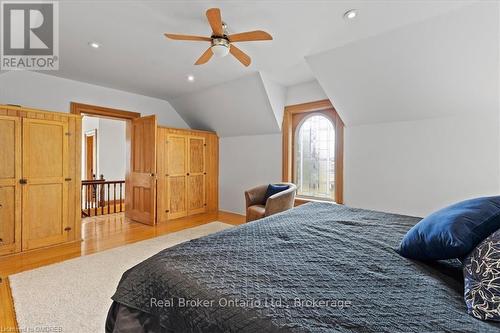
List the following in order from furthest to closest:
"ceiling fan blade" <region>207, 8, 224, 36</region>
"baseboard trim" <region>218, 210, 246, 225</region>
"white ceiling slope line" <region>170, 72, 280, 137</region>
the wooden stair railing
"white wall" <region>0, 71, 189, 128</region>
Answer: the wooden stair railing → "baseboard trim" <region>218, 210, 246, 225</region> → "white ceiling slope line" <region>170, 72, 280, 137</region> → "white wall" <region>0, 71, 189, 128</region> → "ceiling fan blade" <region>207, 8, 224, 36</region>

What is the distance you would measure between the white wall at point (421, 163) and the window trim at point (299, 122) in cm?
11

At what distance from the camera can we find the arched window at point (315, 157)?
164 inches

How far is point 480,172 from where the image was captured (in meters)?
2.76

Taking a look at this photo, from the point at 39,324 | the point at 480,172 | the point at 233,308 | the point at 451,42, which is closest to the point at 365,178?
the point at 480,172

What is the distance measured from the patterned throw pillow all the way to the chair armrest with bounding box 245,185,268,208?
314cm

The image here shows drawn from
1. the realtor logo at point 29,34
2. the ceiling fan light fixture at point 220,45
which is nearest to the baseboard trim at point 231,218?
the ceiling fan light fixture at point 220,45

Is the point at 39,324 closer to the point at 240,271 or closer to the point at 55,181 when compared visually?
the point at 240,271

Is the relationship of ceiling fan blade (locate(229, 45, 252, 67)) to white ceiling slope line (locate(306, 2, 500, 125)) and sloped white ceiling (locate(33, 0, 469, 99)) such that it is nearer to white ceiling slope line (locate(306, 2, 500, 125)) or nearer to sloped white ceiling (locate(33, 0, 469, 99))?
sloped white ceiling (locate(33, 0, 469, 99))

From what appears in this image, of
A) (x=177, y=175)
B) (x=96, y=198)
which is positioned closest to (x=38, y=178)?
(x=177, y=175)

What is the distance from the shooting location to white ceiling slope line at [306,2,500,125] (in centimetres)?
225

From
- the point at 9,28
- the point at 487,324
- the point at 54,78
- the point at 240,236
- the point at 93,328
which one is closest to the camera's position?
the point at 487,324

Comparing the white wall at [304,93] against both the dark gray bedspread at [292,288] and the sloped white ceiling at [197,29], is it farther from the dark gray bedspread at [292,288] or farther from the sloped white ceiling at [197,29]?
the dark gray bedspread at [292,288]

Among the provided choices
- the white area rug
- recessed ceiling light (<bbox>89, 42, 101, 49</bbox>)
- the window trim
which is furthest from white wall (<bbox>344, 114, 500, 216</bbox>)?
recessed ceiling light (<bbox>89, 42, 101, 49</bbox>)

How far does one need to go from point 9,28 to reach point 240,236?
10.2ft
